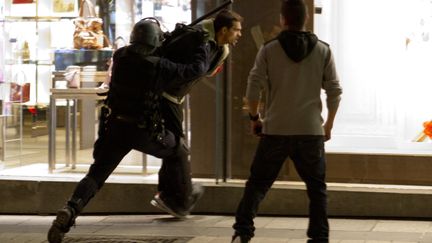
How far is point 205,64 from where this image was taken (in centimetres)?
744

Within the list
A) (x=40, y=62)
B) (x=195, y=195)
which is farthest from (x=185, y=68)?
(x=40, y=62)

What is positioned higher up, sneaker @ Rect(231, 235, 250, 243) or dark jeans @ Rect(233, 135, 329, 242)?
dark jeans @ Rect(233, 135, 329, 242)

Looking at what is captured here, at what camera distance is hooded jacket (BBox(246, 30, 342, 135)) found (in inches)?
251

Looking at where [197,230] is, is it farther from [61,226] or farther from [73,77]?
[73,77]

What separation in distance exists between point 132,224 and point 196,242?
114 cm

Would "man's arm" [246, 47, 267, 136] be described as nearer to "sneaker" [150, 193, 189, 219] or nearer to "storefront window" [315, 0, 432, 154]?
"sneaker" [150, 193, 189, 219]

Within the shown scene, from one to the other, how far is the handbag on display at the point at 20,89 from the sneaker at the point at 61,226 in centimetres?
271

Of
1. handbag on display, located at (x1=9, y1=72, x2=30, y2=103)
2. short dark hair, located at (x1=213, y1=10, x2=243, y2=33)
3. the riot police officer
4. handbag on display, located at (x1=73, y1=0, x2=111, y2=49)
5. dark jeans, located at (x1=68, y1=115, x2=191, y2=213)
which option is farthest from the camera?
handbag on display, located at (x1=9, y1=72, x2=30, y2=103)

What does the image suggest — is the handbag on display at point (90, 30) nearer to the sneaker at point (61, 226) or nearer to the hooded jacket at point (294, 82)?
the sneaker at point (61, 226)

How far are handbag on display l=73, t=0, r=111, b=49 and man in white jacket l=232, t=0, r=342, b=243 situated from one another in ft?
10.1

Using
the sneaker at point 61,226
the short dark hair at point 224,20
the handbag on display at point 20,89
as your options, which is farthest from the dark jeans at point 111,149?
the handbag on display at point 20,89

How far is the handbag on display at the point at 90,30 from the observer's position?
9219mm

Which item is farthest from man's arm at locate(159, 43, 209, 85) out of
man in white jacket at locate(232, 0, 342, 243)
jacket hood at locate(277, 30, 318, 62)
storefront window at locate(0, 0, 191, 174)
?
storefront window at locate(0, 0, 191, 174)

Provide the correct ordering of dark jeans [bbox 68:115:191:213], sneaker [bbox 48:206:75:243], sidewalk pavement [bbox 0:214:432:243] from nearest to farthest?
sneaker [bbox 48:206:75:243] → dark jeans [bbox 68:115:191:213] → sidewalk pavement [bbox 0:214:432:243]
